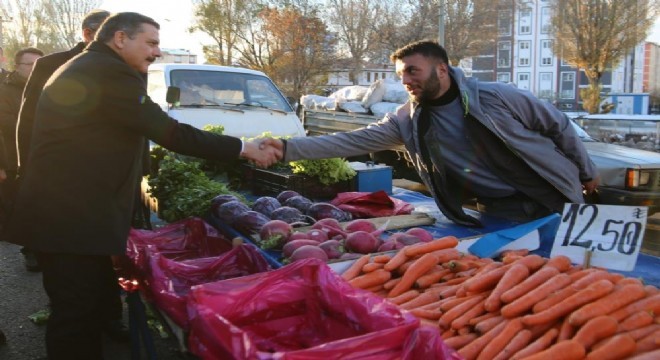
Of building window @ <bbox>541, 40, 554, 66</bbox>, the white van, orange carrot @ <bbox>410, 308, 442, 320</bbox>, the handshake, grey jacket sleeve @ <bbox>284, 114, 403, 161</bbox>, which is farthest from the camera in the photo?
building window @ <bbox>541, 40, 554, 66</bbox>

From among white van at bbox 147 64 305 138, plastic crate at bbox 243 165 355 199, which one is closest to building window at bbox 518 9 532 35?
white van at bbox 147 64 305 138

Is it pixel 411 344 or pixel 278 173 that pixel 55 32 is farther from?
pixel 411 344

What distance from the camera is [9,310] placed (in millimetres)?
4902

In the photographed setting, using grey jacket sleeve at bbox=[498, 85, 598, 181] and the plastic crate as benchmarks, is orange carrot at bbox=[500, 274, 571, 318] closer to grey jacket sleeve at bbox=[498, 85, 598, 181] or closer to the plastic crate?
grey jacket sleeve at bbox=[498, 85, 598, 181]

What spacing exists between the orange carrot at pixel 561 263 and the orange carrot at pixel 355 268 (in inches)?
31.8

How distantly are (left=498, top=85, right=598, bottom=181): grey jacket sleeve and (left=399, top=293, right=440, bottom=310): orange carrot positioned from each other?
4.62 ft

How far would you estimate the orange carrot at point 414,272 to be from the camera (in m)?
2.56

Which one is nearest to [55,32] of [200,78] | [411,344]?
[200,78]

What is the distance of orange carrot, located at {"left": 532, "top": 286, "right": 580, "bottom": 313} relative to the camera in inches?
82.4

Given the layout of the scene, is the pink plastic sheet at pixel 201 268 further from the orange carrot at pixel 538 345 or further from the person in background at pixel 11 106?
the person in background at pixel 11 106

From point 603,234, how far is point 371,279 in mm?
1028

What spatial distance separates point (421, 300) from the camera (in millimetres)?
2404

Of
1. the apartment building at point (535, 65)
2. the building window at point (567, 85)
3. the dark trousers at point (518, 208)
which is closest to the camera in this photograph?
the dark trousers at point (518, 208)

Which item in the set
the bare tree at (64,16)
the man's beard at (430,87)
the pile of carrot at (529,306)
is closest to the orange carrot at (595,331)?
the pile of carrot at (529,306)
